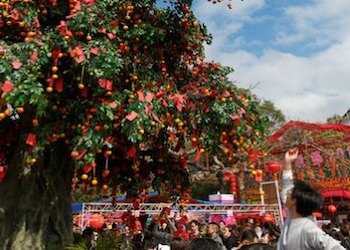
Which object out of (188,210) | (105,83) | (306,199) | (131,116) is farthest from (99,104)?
(188,210)

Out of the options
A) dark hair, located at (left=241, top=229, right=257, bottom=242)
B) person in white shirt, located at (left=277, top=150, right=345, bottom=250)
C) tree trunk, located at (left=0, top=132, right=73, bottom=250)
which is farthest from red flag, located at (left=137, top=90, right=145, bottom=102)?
dark hair, located at (left=241, top=229, right=257, bottom=242)

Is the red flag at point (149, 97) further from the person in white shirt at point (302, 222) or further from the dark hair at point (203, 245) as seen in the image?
the person in white shirt at point (302, 222)

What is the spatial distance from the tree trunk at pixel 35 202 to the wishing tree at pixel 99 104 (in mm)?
16

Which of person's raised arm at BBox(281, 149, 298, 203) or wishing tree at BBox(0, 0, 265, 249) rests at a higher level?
wishing tree at BBox(0, 0, 265, 249)

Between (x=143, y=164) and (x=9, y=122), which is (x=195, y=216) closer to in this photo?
(x=143, y=164)

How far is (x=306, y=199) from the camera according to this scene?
2.82 meters

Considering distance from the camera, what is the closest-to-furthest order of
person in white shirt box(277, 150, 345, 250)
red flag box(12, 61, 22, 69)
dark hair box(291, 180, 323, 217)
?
1. person in white shirt box(277, 150, 345, 250)
2. dark hair box(291, 180, 323, 217)
3. red flag box(12, 61, 22, 69)

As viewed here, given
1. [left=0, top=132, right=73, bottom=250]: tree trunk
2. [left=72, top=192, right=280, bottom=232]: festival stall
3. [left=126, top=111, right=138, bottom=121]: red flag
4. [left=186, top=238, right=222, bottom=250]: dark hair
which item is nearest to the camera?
[left=186, top=238, right=222, bottom=250]: dark hair

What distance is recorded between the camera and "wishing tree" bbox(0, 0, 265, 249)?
4617 mm

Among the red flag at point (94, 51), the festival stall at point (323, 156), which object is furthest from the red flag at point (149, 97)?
the festival stall at point (323, 156)

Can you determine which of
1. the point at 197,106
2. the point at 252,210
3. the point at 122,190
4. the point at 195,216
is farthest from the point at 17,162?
the point at 252,210

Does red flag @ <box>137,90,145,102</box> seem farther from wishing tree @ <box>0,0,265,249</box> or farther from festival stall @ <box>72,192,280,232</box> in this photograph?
festival stall @ <box>72,192,280,232</box>

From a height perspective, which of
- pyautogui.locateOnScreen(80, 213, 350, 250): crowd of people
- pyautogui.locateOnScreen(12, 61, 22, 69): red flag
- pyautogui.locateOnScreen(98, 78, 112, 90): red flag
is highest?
pyautogui.locateOnScreen(12, 61, 22, 69): red flag

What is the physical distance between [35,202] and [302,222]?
4598mm
